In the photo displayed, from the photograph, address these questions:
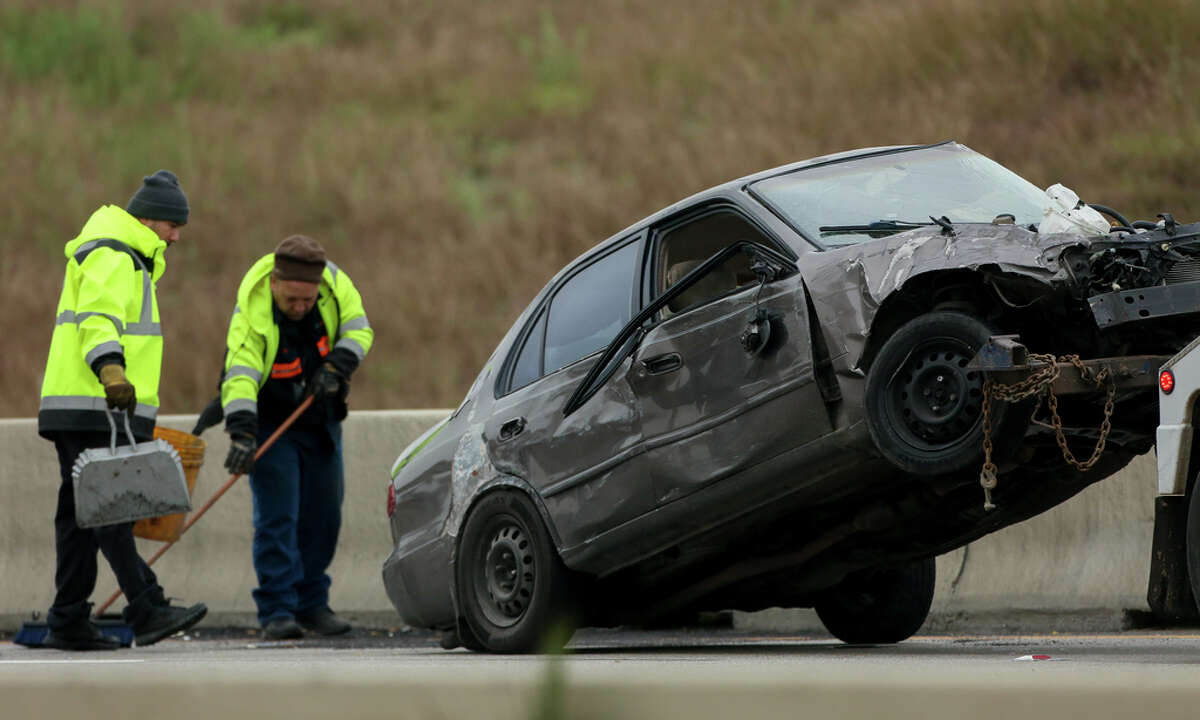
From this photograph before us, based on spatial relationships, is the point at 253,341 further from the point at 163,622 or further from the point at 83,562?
the point at 163,622

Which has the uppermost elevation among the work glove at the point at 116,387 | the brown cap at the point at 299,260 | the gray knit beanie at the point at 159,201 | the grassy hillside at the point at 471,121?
the grassy hillside at the point at 471,121

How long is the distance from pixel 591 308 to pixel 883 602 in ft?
5.99

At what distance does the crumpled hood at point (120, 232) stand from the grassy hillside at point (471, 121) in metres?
7.57

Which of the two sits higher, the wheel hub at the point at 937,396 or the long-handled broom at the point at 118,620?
the wheel hub at the point at 937,396

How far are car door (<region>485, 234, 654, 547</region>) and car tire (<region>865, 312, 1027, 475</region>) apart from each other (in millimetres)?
1324

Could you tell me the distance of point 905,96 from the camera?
19.6m

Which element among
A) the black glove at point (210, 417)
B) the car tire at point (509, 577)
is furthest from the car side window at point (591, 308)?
the black glove at point (210, 417)

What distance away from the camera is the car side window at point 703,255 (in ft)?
23.3

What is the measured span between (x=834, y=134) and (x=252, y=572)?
34.7ft

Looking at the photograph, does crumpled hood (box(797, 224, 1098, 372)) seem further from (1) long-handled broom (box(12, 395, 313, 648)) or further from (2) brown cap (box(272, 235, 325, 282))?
(1) long-handled broom (box(12, 395, 313, 648))

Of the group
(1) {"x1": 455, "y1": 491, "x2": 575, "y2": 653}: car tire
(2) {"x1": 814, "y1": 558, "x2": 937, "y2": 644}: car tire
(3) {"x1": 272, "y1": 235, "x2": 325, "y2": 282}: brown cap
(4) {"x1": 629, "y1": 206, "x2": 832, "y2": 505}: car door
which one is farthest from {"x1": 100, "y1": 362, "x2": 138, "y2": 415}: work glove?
(2) {"x1": 814, "y1": 558, "x2": 937, "y2": 644}: car tire

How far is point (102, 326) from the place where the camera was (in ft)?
29.9

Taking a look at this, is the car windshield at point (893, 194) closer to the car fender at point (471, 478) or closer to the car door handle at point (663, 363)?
the car door handle at point (663, 363)

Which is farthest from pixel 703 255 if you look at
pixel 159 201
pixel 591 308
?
pixel 159 201
